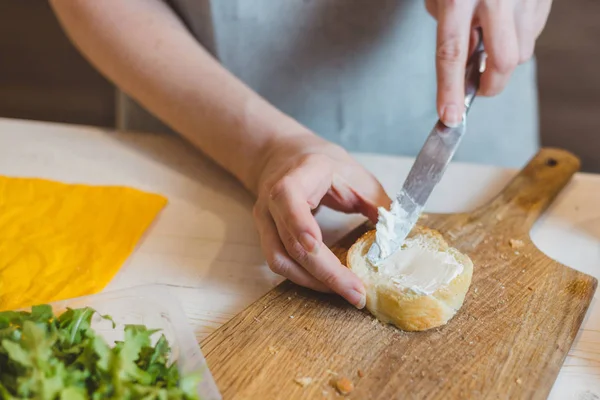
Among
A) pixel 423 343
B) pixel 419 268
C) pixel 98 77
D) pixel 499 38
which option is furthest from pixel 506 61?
pixel 98 77

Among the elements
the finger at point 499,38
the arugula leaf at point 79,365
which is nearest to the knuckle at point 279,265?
the arugula leaf at point 79,365

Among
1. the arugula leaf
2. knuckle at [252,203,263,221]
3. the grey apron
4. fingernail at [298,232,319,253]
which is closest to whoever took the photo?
the arugula leaf

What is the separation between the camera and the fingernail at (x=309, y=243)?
2.84 feet

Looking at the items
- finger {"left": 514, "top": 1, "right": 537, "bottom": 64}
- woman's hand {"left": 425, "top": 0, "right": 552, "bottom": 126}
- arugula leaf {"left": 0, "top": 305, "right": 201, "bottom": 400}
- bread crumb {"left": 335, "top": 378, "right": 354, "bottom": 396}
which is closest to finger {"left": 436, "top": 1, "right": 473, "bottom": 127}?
woman's hand {"left": 425, "top": 0, "right": 552, "bottom": 126}

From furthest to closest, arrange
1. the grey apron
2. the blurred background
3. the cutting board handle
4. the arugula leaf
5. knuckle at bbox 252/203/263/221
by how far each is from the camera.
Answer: the blurred background < the grey apron < the cutting board handle < knuckle at bbox 252/203/263/221 < the arugula leaf

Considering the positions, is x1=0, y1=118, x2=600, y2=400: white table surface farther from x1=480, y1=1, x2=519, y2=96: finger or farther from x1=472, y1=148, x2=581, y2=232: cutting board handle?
x1=480, y1=1, x2=519, y2=96: finger

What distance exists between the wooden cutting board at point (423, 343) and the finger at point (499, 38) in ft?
0.97

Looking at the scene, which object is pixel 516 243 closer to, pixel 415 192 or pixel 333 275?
pixel 415 192

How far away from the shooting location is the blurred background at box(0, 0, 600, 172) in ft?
9.47

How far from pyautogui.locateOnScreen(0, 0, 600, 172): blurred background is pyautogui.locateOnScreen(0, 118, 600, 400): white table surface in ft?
5.56

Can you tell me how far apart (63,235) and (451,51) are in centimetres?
69

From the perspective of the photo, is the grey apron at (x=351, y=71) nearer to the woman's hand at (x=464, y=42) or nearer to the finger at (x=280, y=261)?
the woman's hand at (x=464, y=42)

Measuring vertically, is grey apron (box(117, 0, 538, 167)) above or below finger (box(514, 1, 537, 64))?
below

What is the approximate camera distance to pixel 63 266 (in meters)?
0.99
